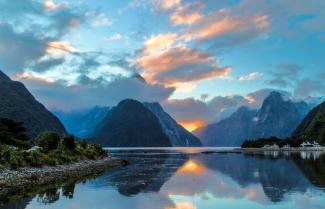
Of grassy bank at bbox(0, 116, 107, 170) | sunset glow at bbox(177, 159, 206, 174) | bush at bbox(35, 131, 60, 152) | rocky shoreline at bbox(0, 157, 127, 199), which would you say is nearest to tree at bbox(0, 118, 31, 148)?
grassy bank at bbox(0, 116, 107, 170)

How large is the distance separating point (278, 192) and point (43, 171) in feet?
90.3

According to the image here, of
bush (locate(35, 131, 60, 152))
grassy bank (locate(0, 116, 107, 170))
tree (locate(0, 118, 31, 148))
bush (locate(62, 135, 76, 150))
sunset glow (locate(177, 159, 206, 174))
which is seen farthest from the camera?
tree (locate(0, 118, 31, 148))

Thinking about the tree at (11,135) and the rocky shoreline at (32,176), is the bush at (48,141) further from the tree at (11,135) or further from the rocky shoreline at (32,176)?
the rocky shoreline at (32,176)

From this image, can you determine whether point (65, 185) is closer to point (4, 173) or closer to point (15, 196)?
point (4, 173)

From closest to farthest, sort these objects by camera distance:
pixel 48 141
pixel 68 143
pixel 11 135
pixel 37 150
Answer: pixel 37 150
pixel 48 141
pixel 68 143
pixel 11 135

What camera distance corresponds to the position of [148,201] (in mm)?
34594

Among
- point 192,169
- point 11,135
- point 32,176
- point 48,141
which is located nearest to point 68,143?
point 48,141

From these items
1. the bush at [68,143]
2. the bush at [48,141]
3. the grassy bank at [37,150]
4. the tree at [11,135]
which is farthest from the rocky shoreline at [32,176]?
the tree at [11,135]

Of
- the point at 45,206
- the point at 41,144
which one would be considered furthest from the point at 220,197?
the point at 41,144

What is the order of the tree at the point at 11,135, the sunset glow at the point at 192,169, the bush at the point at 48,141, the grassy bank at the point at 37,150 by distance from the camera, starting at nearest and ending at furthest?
the grassy bank at the point at 37,150 → the sunset glow at the point at 192,169 → the bush at the point at 48,141 → the tree at the point at 11,135

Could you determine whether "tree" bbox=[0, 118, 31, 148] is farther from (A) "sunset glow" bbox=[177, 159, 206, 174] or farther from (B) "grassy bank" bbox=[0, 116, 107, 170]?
(A) "sunset glow" bbox=[177, 159, 206, 174]

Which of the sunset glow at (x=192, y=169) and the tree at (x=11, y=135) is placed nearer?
the sunset glow at (x=192, y=169)

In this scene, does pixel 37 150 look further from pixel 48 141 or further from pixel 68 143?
pixel 68 143

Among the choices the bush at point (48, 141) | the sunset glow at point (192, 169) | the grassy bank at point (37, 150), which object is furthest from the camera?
the bush at point (48, 141)
